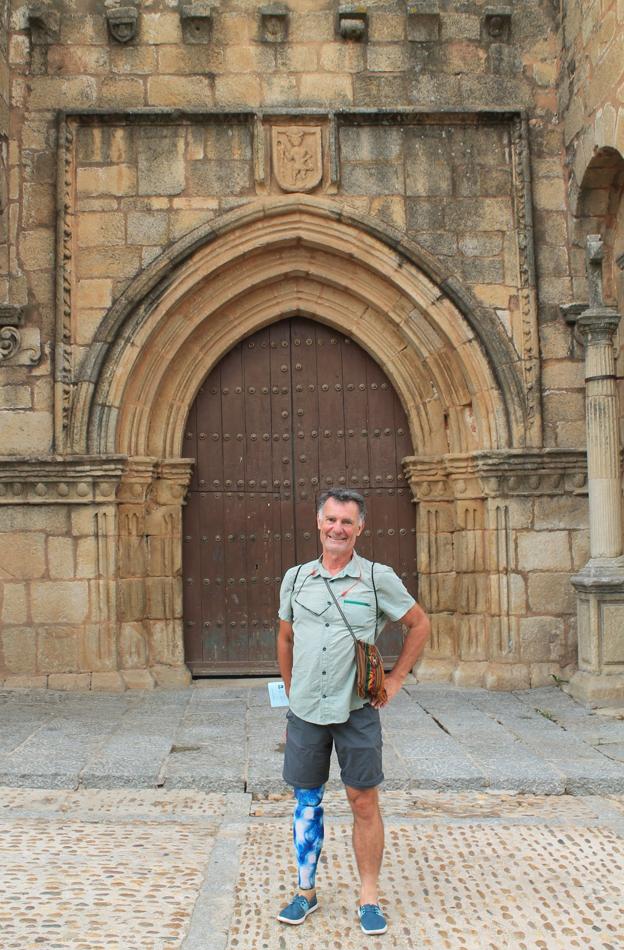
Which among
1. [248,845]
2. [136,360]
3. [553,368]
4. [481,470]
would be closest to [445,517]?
[481,470]

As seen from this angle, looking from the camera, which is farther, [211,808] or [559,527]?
[559,527]

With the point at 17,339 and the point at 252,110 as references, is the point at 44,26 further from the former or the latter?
the point at 17,339

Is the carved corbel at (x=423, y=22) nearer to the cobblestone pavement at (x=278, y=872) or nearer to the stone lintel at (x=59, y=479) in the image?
the stone lintel at (x=59, y=479)

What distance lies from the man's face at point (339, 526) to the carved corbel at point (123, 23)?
5.56 meters

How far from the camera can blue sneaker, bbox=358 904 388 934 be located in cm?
289

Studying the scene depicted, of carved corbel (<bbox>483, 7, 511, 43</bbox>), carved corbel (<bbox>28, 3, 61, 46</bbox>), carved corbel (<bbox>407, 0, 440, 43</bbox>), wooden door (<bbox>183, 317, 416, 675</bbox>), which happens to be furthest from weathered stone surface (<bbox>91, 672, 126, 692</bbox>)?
carved corbel (<bbox>483, 7, 511, 43</bbox>)

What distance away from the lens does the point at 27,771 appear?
181 inches

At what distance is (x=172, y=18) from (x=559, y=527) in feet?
16.1

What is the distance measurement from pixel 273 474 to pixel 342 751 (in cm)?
470

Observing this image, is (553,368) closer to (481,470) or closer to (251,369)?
(481,470)

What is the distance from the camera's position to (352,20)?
285 inches

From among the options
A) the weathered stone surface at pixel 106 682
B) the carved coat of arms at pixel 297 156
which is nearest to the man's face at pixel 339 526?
the weathered stone surface at pixel 106 682

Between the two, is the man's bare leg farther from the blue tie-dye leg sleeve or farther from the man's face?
the man's face

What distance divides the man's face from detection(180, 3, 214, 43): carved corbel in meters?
5.50
